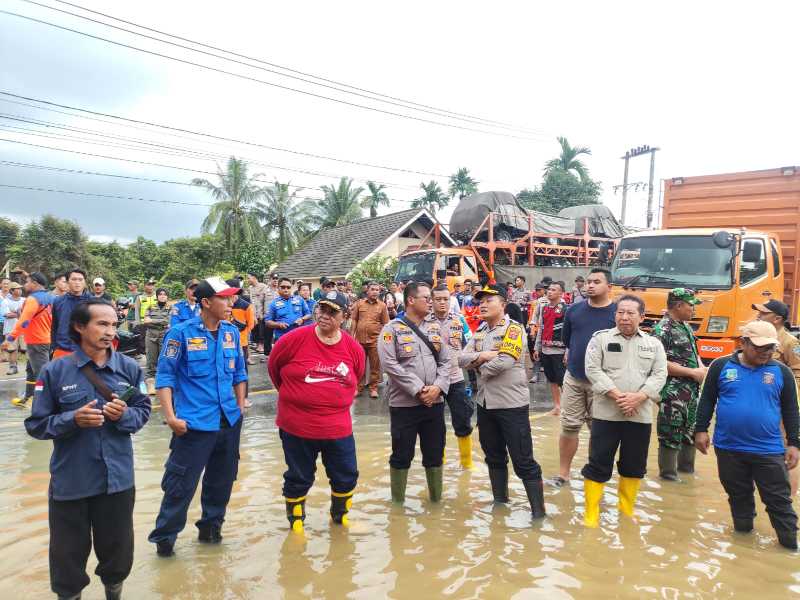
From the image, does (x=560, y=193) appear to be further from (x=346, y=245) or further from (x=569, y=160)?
(x=346, y=245)

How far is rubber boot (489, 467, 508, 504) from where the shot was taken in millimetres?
4758

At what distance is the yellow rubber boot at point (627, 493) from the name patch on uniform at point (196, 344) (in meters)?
3.33

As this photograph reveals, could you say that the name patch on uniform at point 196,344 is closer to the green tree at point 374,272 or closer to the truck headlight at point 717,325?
the truck headlight at point 717,325

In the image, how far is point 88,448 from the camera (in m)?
2.92

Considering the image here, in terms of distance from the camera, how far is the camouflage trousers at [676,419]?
5227mm

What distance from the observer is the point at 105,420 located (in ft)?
9.73

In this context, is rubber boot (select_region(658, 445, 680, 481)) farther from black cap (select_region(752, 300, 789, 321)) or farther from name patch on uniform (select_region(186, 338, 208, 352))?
name patch on uniform (select_region(186, 338, 208, 352))

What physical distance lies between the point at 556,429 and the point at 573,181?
3426 centimetres

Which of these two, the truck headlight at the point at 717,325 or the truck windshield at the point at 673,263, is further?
the truck windshield at the point at 673,263

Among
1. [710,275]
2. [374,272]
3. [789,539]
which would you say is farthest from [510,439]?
[374,272]

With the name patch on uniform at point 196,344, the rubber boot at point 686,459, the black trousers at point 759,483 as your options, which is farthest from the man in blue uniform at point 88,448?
the rubber boot at point 686,459

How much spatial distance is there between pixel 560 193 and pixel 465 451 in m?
35.3

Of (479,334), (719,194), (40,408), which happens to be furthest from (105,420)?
(719,194)

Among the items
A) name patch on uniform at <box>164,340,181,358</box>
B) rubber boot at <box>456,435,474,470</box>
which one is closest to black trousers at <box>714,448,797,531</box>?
rubber boot at <box>456,435,474,470</box>
